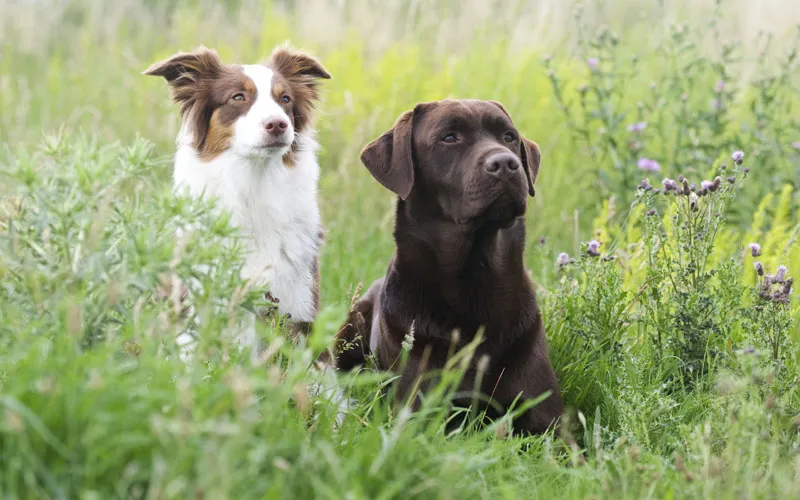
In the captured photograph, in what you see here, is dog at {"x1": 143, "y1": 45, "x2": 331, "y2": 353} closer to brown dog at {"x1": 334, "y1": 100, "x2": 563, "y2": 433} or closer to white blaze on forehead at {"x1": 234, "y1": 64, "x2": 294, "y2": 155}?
white blaze on forehead at {"x1": 234, "y1": 64, "x2": 294, "y2": 155}

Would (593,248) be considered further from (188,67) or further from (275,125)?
(188,67)

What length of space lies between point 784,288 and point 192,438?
7.78 feet

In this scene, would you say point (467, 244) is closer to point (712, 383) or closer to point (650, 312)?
point (650, 312)

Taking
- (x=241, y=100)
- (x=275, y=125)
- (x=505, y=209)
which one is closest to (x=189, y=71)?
(x=241, y=100)

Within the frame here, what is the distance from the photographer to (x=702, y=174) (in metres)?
5.76

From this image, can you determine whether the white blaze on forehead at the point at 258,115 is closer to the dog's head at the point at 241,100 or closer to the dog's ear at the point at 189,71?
the dog's head at the point at 241,100

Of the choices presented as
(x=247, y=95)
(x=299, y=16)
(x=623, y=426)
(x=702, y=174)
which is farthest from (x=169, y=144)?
(x=623, y=426)

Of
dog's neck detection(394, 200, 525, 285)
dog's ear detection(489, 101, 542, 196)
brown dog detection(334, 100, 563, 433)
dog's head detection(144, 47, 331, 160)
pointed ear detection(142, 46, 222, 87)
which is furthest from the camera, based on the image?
pointed ear detection(142, 46, 222, 87)

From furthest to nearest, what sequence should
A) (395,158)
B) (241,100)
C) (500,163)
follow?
(241,100)
(395,158)
(500,163)

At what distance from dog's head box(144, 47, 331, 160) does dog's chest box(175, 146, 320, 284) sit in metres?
0.11

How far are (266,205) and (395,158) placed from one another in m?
0.82

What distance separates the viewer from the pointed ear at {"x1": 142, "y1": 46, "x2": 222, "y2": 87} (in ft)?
13.7

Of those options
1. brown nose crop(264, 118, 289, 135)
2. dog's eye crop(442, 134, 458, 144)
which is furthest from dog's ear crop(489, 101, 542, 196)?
brown nose crop(264, 118, 289, 135)

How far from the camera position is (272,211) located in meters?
4.23
